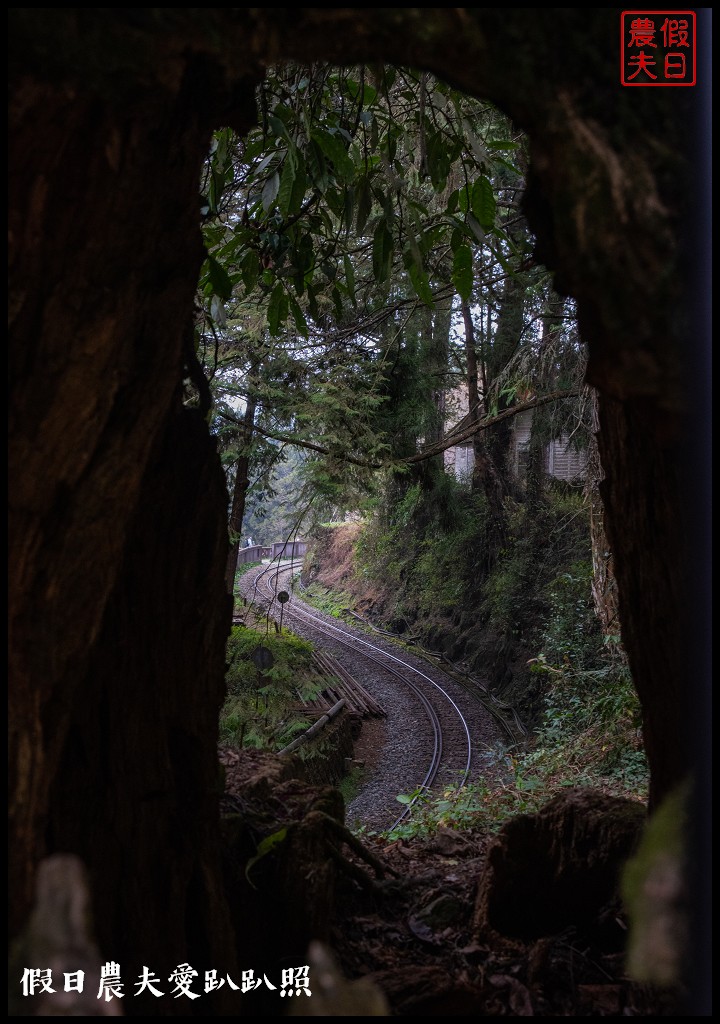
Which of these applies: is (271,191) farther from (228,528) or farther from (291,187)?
(228,528)

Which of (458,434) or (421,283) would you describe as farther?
(458,434)

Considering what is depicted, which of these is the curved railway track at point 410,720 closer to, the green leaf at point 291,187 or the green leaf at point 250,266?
the green leaf at point 250,266

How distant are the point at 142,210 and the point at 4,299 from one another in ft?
1.52

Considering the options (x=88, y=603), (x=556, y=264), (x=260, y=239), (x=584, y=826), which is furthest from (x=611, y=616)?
(x=88, y=603)

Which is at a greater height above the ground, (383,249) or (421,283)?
(383,249)

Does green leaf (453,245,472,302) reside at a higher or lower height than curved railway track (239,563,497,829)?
higher

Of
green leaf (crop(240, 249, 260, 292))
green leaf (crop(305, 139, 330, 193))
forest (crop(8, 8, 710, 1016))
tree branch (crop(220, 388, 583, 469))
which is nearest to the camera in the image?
forest (crop(8, 8, 710, 1016))

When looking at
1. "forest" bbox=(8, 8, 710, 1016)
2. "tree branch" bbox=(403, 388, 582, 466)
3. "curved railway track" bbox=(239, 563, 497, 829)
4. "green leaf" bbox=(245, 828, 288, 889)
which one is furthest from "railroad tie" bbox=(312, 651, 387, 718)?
"green leaf" bbox=(245, 828, 288, 889)

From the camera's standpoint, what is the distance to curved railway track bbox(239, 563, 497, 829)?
10.1 meters

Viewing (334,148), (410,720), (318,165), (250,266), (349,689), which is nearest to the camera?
(334,148)

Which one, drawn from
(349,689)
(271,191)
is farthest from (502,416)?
(349,689)

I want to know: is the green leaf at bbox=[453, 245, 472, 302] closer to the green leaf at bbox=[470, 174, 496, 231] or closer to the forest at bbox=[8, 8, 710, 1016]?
the forest at bbox=[8, 8, 710, 1016]

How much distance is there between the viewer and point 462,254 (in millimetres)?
3008

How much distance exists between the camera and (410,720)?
1265 cm
